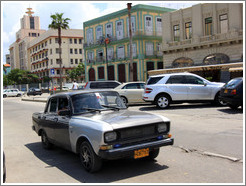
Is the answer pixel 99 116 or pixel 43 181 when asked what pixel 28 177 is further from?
pixel 99 116

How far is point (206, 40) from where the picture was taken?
30281 millimetres

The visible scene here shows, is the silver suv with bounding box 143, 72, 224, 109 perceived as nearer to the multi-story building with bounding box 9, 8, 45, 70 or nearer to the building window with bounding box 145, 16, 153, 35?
the building window with bounding box 145, 16, 153, 35

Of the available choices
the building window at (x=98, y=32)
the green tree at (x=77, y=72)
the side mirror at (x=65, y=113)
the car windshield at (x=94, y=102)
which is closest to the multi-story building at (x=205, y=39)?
the building window at (x=98, y=32)

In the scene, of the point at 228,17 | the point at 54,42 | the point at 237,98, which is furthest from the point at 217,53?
the point at 54,42

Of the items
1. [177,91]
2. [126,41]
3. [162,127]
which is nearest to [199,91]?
[177,91]

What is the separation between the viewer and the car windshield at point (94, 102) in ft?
19.6

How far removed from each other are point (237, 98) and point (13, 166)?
955cm

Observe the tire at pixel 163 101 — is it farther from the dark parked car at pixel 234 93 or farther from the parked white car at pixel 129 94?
the dark parked car at pixel 234 93

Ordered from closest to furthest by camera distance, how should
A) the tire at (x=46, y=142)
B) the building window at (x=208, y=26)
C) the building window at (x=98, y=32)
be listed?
the tire at (x=46, y=142) < the building window at (x=208, y=26) < the building window at (x=98, y=32)

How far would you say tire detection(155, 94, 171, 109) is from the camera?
1469 centimetres

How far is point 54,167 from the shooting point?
5.73 m

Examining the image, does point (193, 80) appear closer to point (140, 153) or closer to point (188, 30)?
point (140, 153)

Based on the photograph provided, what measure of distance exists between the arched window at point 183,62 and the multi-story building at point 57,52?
51.8 m

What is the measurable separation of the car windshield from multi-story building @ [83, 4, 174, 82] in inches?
1308
